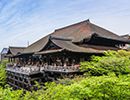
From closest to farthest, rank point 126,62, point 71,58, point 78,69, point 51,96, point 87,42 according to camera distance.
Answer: point 51,96, point 126,62, point 78,69, point 71,58, point 87,42

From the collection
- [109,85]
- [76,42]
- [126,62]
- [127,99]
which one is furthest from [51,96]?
[76,42]

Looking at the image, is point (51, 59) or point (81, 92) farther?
point (51, 59)

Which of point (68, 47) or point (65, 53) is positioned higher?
point (68, 47)

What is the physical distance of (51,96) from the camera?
30.0 feet

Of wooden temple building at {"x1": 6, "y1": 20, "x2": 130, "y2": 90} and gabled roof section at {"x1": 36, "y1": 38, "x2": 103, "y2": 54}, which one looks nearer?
gabled roof section at {"x1": 36, "y1": 38, "x2": 103, "y2": 54}

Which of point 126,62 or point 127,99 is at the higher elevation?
point 126,62

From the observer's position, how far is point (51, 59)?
27031 millimetres

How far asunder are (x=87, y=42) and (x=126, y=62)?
11985mm

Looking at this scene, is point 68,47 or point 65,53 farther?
point 68,47

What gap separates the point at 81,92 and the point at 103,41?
21.3m

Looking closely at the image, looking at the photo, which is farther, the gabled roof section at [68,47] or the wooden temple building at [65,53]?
the wooden temple building at [65,53]

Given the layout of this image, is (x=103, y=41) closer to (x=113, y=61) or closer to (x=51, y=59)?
(x=51, y=59)

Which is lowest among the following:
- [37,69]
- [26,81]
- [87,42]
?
[26,81]

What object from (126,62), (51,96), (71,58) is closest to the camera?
(51,96)
